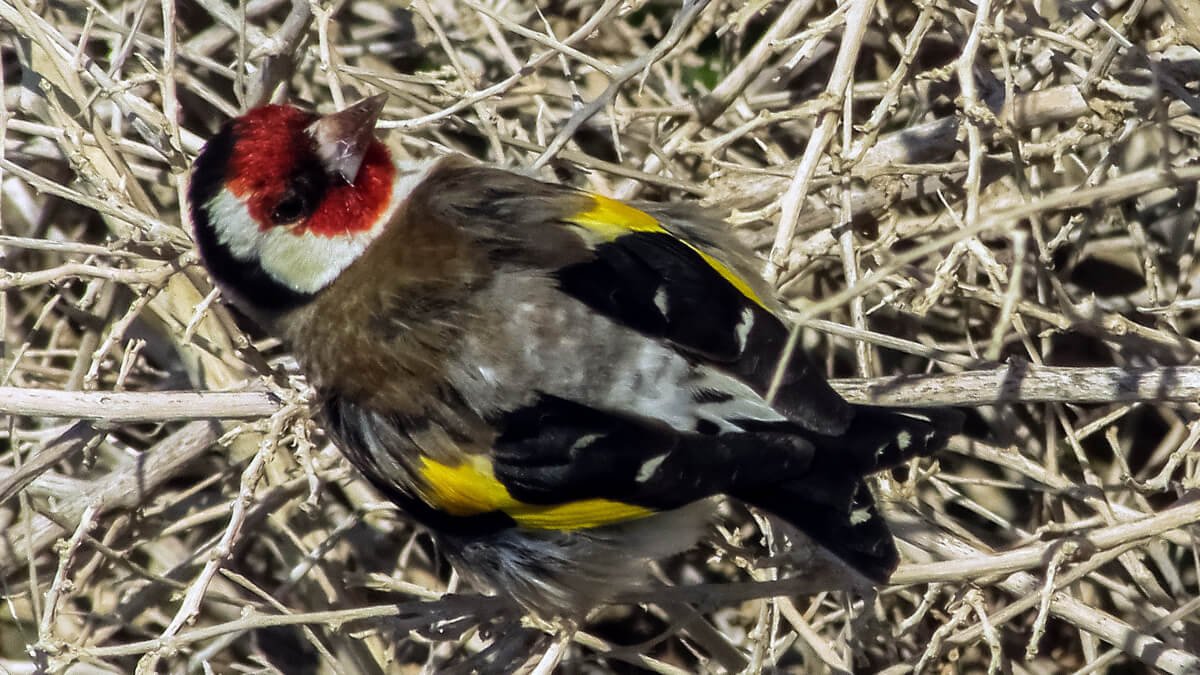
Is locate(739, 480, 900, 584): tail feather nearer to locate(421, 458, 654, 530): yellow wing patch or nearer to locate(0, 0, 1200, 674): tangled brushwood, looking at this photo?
locate(0, 0, 1200, 674): tangled brushwood

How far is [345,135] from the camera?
9.74ft

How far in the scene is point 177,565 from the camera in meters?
3.83

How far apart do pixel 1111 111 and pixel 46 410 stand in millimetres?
2488

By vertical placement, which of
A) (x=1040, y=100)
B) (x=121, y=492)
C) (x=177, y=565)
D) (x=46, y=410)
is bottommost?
(x=177, y=565)

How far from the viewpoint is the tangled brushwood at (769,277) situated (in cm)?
304

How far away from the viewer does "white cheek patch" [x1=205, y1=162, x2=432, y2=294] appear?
2.96 metres

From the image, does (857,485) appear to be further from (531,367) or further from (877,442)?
(531,367)

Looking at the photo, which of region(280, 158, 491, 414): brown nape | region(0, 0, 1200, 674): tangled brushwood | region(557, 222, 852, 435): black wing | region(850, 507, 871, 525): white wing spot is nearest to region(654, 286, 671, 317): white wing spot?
region(557, 222, 852, 435): black wing

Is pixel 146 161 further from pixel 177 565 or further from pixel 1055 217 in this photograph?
pixel 1055 217

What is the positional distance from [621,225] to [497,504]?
0.68 meters

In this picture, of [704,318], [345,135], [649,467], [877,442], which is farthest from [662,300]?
[345,135]

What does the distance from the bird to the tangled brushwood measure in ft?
0.56

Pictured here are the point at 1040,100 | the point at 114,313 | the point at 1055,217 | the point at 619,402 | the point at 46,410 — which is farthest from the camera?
the point at 114,313

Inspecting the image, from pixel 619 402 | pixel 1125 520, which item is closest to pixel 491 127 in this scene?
pixel 619 402
